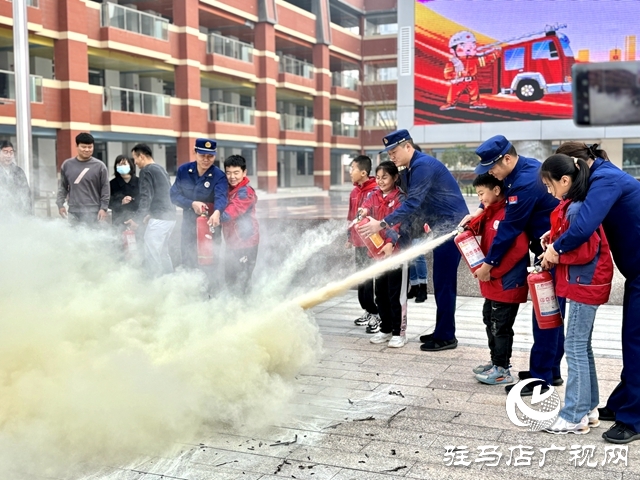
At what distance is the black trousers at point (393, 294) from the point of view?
664 centimetres

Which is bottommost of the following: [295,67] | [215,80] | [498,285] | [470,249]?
[498,285]

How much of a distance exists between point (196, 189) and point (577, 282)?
4633mm

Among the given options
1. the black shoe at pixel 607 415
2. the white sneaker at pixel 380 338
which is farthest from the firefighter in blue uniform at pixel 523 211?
the white sneaker at pixel 380 338

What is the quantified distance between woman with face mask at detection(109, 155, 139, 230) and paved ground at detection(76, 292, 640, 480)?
14.1 ft

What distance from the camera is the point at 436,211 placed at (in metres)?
6.55

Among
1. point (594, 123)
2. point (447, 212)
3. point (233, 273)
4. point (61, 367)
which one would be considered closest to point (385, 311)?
point (447, 212)

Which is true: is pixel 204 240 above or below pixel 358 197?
below

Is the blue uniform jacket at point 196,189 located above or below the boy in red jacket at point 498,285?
above

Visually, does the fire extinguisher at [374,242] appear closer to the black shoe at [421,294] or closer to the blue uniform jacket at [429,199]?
the blue uniform jacket at [429,199]

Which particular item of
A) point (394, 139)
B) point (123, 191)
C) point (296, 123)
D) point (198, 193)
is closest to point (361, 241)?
point (394, 139)

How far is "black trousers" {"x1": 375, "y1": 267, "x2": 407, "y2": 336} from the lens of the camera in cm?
664

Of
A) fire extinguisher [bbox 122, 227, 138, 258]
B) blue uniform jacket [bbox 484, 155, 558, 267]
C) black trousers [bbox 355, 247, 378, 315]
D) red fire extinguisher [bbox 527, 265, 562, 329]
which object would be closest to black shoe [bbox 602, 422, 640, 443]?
red fire extinguisher [bbox 527, 265, 562, 329]

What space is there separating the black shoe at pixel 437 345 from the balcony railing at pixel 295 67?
39430 millimetres

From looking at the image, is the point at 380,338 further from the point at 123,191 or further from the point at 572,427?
the point at 123,191
